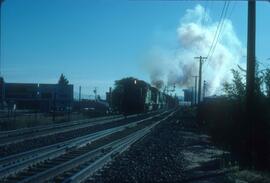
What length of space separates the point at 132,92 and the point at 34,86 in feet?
89.0

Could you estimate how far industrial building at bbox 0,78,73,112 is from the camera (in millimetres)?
76500

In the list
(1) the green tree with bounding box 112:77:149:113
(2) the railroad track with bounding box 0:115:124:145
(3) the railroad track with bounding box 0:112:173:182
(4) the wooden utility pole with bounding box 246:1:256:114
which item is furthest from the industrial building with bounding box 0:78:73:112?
(4) the wooden utility pole with bounding box 246:1:256:114

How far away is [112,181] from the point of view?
13812mm

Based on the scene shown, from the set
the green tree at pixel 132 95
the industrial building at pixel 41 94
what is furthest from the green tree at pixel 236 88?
the industrial building at pixel 41 94

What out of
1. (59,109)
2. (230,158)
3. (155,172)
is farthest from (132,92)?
(155,172)

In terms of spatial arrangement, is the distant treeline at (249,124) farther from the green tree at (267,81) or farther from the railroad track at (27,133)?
the railroad track at (27,133)

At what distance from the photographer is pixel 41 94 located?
8331cm

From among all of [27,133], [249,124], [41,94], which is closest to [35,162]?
[249,124]

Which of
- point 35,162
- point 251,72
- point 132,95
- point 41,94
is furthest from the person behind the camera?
point 41,94

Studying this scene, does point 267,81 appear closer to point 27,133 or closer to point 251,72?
point 251,72

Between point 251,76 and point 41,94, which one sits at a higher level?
point 41,94

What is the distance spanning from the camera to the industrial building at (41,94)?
76500 millimetres

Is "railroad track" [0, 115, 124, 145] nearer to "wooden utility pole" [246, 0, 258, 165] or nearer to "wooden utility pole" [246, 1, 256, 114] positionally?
"wooden utility pole" [246, 0, 258, 165]

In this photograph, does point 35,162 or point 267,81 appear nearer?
point 35,162
